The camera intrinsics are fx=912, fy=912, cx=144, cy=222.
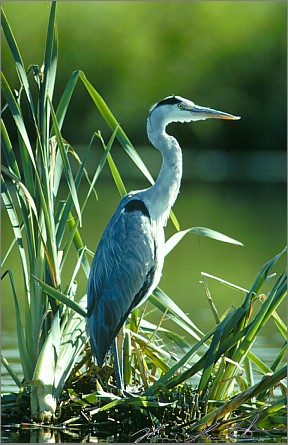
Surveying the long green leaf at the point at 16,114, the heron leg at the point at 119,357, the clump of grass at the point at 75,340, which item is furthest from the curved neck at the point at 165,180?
the long green leaf at the point at 16,114

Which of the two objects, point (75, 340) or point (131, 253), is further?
point (131, 253)

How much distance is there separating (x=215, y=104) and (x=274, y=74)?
2507 mm

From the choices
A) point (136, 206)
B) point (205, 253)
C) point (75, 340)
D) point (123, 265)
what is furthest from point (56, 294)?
point (205, 253)

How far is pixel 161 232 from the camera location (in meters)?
5.42

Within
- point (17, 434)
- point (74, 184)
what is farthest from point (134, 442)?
point (74, 184)

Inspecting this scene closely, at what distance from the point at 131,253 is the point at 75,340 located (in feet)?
1.93

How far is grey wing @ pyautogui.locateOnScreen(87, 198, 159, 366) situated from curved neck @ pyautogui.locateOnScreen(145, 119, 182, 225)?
120mm

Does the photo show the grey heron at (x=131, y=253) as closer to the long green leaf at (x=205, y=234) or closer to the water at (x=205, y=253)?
the long green leaf at (x=205, y=234)

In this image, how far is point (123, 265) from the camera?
5.18 metres

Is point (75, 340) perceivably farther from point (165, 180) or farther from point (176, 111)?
point (176, 111)

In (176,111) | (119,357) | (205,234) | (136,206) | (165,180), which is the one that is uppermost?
(176,111)

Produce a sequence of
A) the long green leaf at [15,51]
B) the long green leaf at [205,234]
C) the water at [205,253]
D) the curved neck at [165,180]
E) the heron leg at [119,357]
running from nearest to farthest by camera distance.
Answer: the long green leaf at [15,51] → the heron leg at [119,357] → the long green leaf at [205,234] → the curved neck at [165,180] → the water at [205,253]

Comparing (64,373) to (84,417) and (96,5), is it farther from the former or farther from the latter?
(96,5)

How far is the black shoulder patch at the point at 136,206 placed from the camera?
5.21 m
